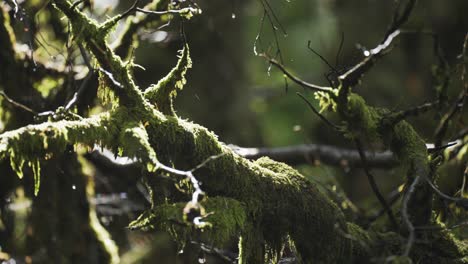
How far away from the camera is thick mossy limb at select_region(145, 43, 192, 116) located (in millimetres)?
2912

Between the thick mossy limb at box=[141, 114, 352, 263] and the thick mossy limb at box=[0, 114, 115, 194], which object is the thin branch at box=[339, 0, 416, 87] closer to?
the thick mossy limb at box=[141, 114, 352, 263]

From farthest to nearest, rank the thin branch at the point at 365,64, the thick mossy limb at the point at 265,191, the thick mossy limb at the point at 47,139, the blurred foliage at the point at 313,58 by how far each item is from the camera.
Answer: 1. the blurred foliage at the point at 313,58
2. the thick mossy limb at the point at 265,191
3. the thin branch at the point at 365,64
4. the thick mossy limb at the point at 47,139

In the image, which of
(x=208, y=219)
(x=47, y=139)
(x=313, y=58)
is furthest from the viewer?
(x=313, y=58)

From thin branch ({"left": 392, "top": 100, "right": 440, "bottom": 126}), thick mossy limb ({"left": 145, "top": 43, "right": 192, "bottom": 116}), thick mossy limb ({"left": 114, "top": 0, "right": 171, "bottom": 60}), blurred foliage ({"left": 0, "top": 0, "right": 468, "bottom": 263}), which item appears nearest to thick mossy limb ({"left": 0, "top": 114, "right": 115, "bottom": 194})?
thick mossy limb ({"left": 145, "top": 43, "right": 192, "bottom": 116})

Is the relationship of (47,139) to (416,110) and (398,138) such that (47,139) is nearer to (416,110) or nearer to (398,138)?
(416,110)

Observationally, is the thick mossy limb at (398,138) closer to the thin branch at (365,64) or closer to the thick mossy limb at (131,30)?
the thin branch at (365,64)

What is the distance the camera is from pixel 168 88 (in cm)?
295

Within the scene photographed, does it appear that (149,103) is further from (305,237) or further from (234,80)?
(234,80)

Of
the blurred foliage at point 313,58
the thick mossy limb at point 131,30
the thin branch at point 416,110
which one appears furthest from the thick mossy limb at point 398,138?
the blurred foliage at point 313,58

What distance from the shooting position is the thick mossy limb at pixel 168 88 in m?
2.91

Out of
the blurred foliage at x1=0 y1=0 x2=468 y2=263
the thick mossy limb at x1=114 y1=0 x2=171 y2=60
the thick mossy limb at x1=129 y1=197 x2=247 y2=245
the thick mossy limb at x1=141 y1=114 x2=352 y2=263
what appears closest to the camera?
the thick mossy limb at x1=129 y1=197 x2=247 y2=245

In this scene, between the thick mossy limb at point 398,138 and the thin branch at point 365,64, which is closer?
the thin branch at point 365,64

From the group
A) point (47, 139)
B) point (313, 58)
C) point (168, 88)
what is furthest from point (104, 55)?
point (313, 58)

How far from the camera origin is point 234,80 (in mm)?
8672
